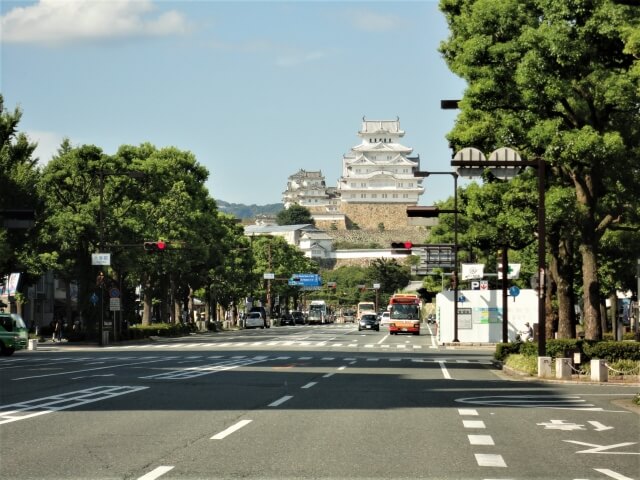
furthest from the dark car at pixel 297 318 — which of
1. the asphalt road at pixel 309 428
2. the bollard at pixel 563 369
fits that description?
the asphalt road at pixel 309 428

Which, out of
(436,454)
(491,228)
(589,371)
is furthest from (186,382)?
(491,228)

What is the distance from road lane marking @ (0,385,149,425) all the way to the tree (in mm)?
15337

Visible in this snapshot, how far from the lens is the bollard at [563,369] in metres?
28.0

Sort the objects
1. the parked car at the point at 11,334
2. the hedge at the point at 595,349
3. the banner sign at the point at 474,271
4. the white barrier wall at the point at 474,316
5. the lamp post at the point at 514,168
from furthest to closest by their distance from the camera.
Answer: the white barrier wall at the point at 474,316, the banner sign at the point at 474,271, the parked car at the point at 11,334, the lamp post at the point at 514,168, the hedge at the point at 595,349

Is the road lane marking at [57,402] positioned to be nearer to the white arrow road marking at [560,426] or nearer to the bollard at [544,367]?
the white arrow road marking at [560,426]

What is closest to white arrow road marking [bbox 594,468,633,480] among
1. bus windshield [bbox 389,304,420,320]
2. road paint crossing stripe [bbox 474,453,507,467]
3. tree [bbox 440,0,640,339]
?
road paint crossing stripe [bbox 474,453,507,467]

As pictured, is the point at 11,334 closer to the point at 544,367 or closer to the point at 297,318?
the point at 544,367

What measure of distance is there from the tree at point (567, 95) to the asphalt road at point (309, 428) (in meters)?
7.61

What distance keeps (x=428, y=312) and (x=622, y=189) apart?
419 feet

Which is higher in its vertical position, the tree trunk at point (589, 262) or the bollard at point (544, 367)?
the tree trunk at point (589, 262)

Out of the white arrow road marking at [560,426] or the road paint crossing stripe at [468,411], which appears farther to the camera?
the road paint crossing stripe at [468,411]

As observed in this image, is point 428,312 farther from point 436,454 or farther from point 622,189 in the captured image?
point 436,454

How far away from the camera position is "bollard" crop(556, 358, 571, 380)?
28.0 meters

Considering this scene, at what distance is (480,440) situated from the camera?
543 inches
